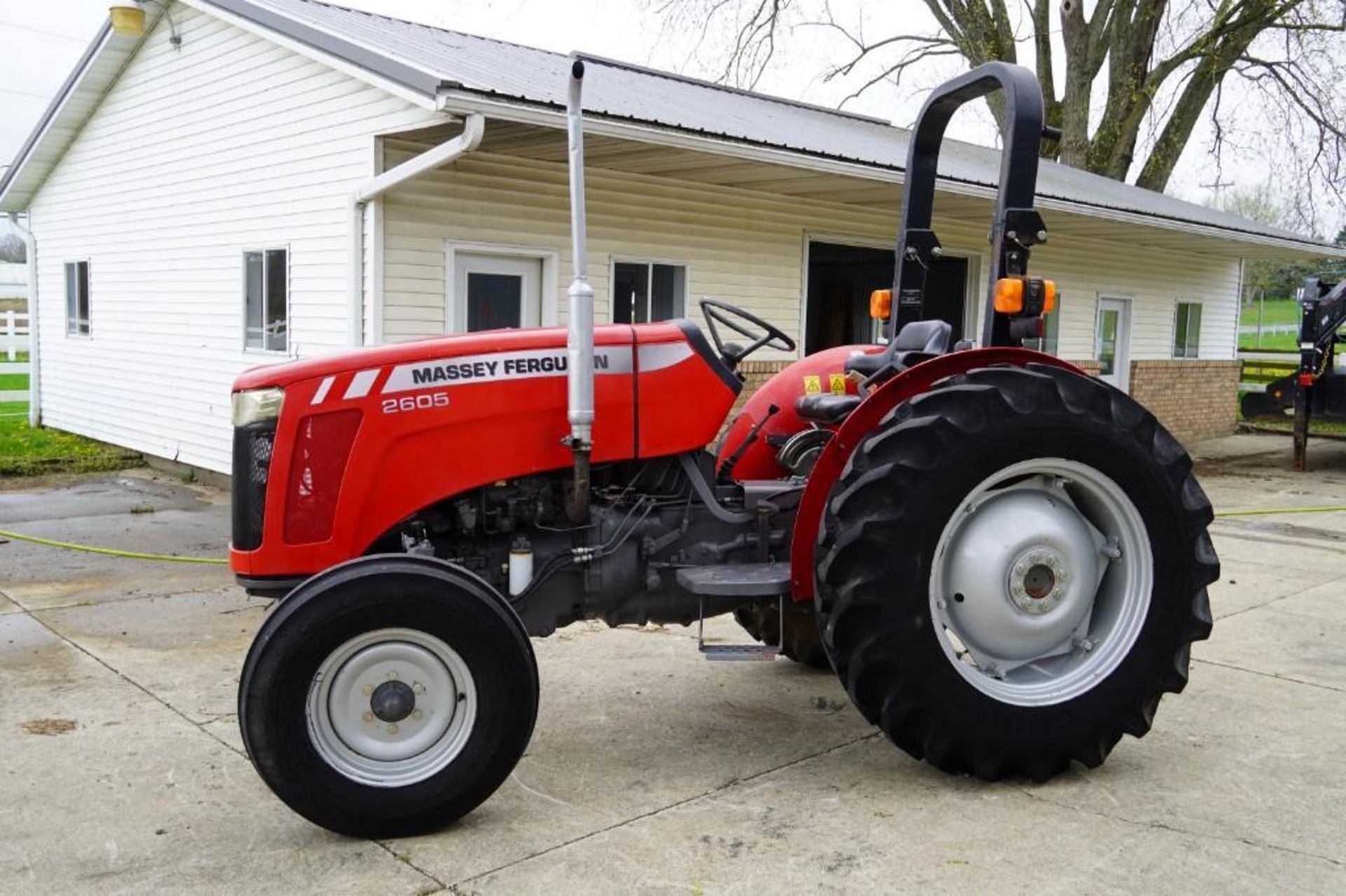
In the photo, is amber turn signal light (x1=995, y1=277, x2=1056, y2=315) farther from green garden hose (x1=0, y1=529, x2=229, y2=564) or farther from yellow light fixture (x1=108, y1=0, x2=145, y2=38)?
yellow light fixture (x1=108, y1=0, x2=145, y2=38)

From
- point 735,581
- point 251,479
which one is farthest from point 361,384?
point 735,581

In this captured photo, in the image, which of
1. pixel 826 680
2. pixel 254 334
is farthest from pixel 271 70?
pixel 826 680

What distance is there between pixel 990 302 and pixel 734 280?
720 cm

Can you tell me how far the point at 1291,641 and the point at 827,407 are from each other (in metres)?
3.14

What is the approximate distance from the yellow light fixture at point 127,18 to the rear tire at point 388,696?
10192mm

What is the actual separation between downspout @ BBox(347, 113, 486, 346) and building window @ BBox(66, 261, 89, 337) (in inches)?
258

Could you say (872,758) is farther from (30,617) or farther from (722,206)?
(722,206)

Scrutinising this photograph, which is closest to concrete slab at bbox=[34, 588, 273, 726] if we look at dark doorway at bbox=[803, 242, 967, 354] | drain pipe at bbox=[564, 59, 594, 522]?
drain pipe at bbox=[564, 59, 594, 522]

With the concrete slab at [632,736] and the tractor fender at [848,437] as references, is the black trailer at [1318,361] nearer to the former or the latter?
the concrete slab at [632,736]

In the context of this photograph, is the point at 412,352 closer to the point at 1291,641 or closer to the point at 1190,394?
the point at 1291,641

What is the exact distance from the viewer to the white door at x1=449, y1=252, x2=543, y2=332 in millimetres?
9141

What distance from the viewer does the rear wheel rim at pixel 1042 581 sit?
12.5 ft

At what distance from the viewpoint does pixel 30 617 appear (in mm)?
6168

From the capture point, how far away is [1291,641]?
5.98 meters
